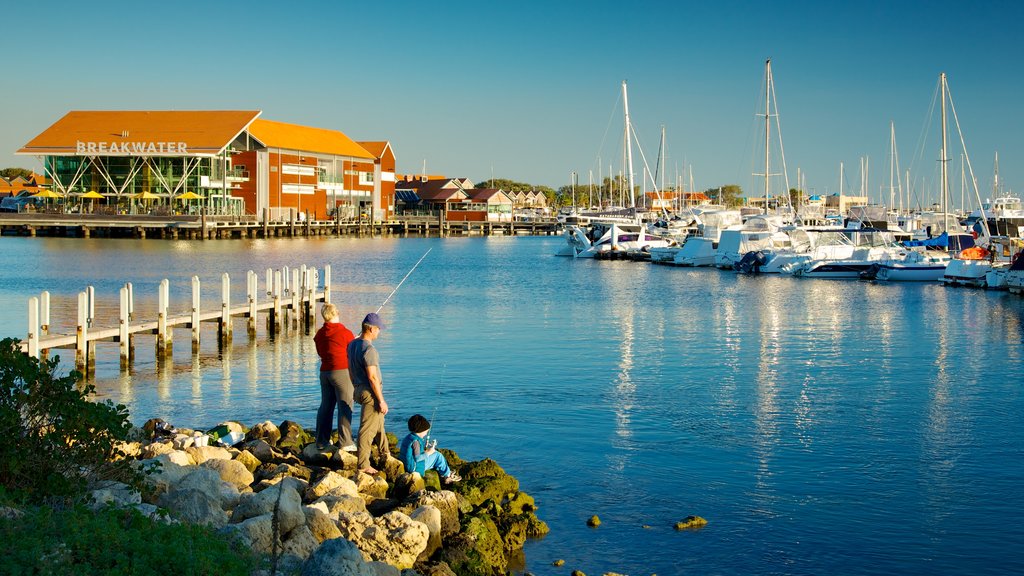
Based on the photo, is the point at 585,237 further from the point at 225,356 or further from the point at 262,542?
the point at 262,542

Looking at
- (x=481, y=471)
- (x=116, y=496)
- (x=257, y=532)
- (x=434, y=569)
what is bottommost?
(x=434, y=569)

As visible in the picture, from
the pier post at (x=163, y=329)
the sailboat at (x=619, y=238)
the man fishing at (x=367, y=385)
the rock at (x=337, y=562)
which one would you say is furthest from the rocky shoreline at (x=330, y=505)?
the sailboat at (x=619, y=238)

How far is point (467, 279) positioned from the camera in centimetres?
6475

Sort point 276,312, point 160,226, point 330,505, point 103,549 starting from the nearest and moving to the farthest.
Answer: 1. point 103,549
2. point 330,505
3. point 276,312
4. point 160,226

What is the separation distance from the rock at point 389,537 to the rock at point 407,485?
1820 millimetres

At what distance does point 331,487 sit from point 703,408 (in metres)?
11.6

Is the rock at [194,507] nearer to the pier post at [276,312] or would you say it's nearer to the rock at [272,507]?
the rock at [272,507]

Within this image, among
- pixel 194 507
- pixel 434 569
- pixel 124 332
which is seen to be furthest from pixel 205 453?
pixel 124 332

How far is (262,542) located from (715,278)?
59.1 metres

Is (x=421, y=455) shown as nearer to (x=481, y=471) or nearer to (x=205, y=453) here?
(x=481, y=471)

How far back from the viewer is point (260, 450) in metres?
14.5

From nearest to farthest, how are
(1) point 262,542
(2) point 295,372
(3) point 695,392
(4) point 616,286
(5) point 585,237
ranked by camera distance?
(1) point 262,542, (3) point 695,392, (2) point 295,372, (4) point 616,286, (5) point 585,237

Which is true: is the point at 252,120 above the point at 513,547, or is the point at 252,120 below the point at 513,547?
above

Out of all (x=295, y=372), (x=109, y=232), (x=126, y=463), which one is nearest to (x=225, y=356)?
(x=295, y=372)
